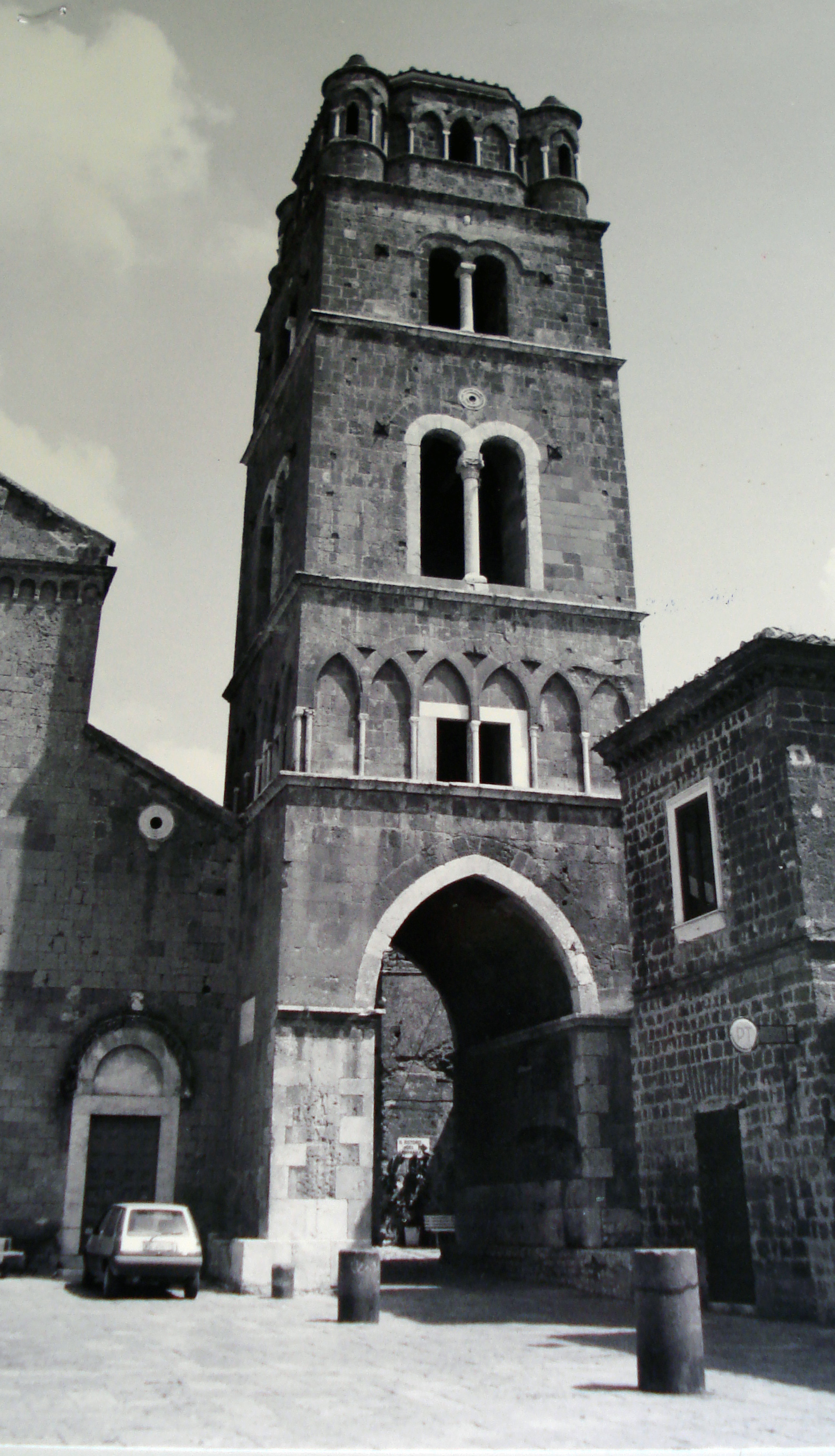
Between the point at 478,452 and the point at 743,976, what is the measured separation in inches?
438

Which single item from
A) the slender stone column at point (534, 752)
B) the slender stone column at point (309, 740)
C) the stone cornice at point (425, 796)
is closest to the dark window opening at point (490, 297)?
the slender stone column at point (534, 752)

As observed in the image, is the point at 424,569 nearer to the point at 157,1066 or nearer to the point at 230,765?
the point at 230,765

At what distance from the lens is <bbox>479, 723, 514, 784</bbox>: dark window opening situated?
2017 centimetres

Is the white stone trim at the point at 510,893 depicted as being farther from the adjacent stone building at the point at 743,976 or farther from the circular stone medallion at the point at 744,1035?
the circular stone medallion at the point at 744,1035

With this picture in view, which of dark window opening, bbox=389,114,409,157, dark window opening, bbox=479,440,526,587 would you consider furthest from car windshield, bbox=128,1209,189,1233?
dark window opening, bbox=389,114,409,157

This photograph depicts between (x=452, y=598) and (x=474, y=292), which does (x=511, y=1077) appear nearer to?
(x=452, y=598)

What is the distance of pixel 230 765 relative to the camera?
79.8ft

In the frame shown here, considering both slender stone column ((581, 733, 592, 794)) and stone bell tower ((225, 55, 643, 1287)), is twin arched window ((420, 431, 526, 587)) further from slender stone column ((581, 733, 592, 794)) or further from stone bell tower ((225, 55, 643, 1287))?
slender stone column ((581, 733, 592, 794))

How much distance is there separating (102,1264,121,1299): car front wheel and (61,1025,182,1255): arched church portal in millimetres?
3683

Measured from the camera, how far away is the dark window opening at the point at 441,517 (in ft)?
80.6

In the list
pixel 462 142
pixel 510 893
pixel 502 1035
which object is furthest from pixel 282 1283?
pixel 462 142

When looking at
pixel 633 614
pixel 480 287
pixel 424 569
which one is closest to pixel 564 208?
pixel 480 287

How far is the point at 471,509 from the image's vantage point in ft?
72.2

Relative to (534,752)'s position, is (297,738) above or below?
below
